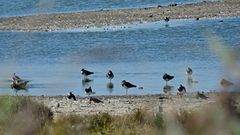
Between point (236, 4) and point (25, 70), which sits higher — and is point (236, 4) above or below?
above

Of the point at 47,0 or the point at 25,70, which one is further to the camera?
the point at 25,70

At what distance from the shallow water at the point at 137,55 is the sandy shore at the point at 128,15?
5.04ft

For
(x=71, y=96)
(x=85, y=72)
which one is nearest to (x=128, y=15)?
(x=85, y=72)

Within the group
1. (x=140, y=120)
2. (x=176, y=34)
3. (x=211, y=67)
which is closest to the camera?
(x=140, y=120)

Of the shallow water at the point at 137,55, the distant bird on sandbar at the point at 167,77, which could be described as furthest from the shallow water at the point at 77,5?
the distant bird on sandbar at the point at 167,77

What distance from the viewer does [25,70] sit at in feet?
84.2

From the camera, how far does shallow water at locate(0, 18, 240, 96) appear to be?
20609 mm

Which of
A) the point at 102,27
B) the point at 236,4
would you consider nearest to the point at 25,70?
the point at 102,27

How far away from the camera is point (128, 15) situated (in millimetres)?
40094

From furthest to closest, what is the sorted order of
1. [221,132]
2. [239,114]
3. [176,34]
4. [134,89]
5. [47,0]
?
1. [176,34]
2. [134,89]
3. [47,0]
4. [239,114]
5. [221,132]

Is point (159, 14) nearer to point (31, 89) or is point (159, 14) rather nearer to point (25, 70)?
point (25, 70)

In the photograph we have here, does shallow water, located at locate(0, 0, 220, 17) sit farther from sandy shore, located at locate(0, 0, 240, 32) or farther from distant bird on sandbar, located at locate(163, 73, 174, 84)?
distant bird on sandbar, located at locate(163, 73, 174, 84)

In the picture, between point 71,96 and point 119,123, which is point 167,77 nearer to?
point 71,96

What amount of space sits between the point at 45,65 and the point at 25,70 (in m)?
0.99
